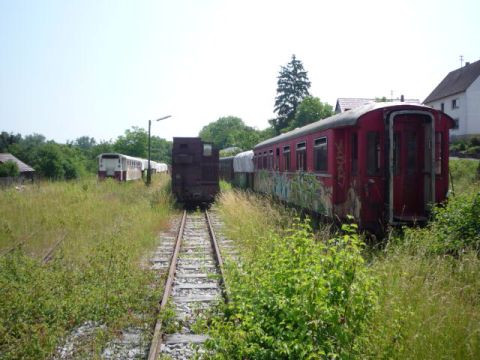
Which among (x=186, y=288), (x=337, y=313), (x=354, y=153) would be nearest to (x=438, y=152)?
(x=354, y=153)

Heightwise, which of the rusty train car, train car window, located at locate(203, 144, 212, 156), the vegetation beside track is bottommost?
the vegetation beside track

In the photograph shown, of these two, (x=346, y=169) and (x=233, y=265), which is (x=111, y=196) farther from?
(x=233, y=265)

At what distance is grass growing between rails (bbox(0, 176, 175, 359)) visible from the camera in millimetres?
4984

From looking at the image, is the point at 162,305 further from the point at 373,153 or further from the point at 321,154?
the point at 321,154

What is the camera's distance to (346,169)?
977cm

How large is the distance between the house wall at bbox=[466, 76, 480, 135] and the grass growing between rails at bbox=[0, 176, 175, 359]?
38738 millimetres

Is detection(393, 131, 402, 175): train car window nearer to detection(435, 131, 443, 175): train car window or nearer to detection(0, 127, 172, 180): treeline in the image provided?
detection(435, 131, 443, 175): train car window

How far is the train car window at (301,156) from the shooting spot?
12709mm

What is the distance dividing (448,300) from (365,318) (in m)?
1.22

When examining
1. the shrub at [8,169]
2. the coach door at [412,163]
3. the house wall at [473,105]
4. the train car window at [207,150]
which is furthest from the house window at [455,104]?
the shrub at [8,169]

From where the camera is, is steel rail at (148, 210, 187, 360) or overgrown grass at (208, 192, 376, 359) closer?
overgrown grass at (208, 192, 376, 359)

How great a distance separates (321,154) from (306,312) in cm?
765

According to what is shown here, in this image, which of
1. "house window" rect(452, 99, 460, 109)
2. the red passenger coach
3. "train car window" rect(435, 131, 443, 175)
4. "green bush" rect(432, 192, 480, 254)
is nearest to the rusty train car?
the red passenger coach

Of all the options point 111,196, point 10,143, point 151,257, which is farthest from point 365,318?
point 10,143
